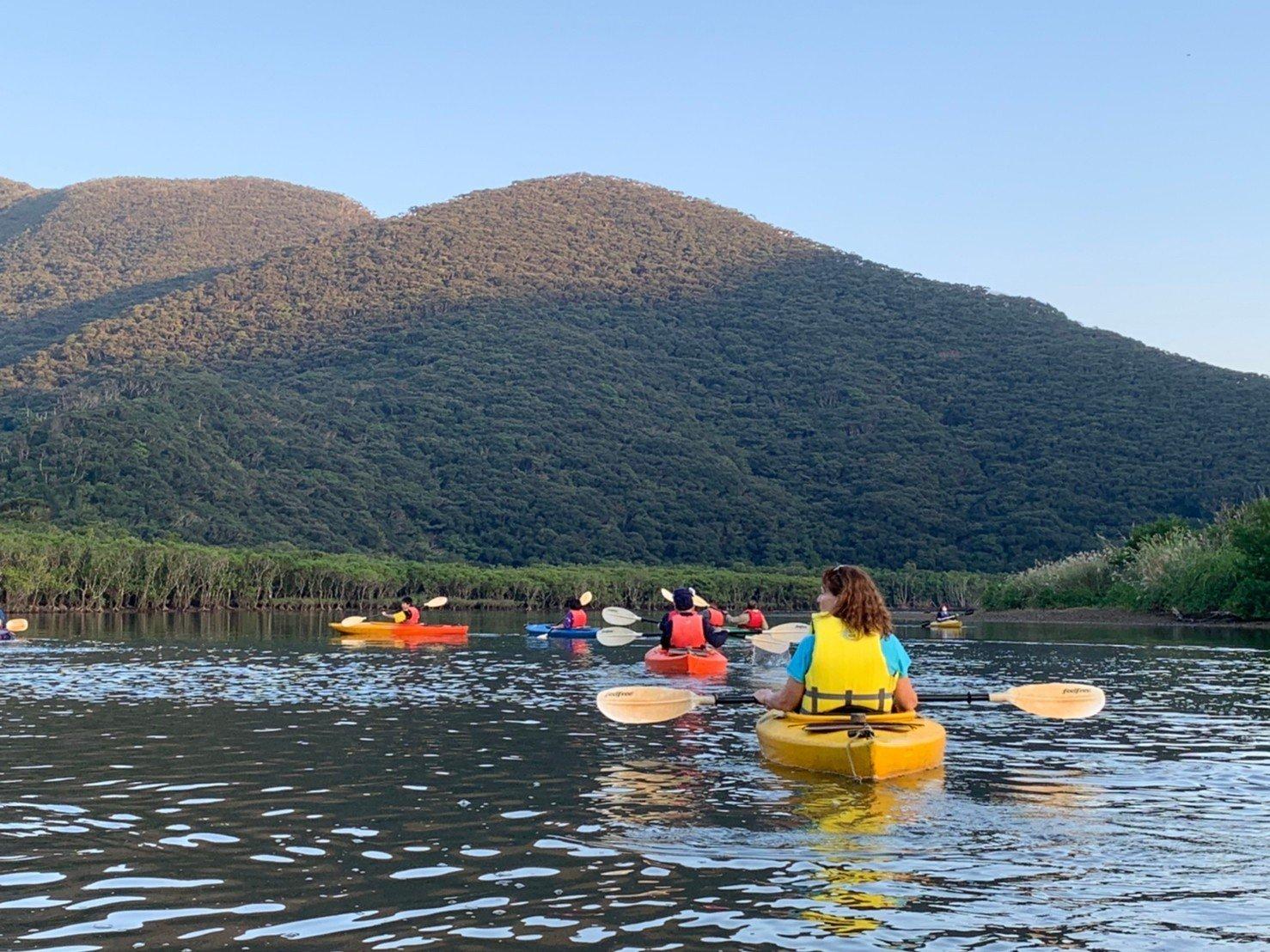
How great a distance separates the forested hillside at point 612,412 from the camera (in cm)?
8488

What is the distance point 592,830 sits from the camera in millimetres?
10055

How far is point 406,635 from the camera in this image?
124ft

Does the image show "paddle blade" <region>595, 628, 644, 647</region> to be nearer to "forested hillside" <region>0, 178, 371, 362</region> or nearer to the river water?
the river water

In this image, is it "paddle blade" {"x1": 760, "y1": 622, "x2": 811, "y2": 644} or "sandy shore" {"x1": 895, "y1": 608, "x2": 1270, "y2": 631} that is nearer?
"paddle blade" {"x1": 760, "y1": 622, "x2": 811, "y2": 644}

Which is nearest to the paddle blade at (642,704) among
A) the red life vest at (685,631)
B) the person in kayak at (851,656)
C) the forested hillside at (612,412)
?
the person in kayak at (851,656)

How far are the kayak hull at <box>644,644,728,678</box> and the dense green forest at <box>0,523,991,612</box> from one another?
31885mm

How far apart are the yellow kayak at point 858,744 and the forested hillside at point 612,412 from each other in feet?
218

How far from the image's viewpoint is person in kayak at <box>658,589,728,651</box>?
1000 inches

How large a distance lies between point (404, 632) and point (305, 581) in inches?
998

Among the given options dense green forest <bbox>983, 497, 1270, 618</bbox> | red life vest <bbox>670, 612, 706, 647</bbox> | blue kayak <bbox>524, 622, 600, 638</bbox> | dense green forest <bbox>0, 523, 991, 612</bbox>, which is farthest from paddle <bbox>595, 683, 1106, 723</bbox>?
dense green forest <bbox>0, 523, 991, 612</bbox>

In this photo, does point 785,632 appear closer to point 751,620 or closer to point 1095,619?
point 751,620

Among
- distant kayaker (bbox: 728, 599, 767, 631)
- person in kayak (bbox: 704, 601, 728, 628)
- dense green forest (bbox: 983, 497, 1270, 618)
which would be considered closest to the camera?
person in kayak (bbox: 704, 601, 728, 628)

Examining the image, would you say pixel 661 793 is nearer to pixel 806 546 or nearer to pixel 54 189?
pixel 806 546

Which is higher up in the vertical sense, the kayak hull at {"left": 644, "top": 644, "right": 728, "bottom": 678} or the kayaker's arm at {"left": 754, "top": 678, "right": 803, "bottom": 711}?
the kayaker's arm at {"left": 754, "top": 678, "right": 803, "bottom": 711}
